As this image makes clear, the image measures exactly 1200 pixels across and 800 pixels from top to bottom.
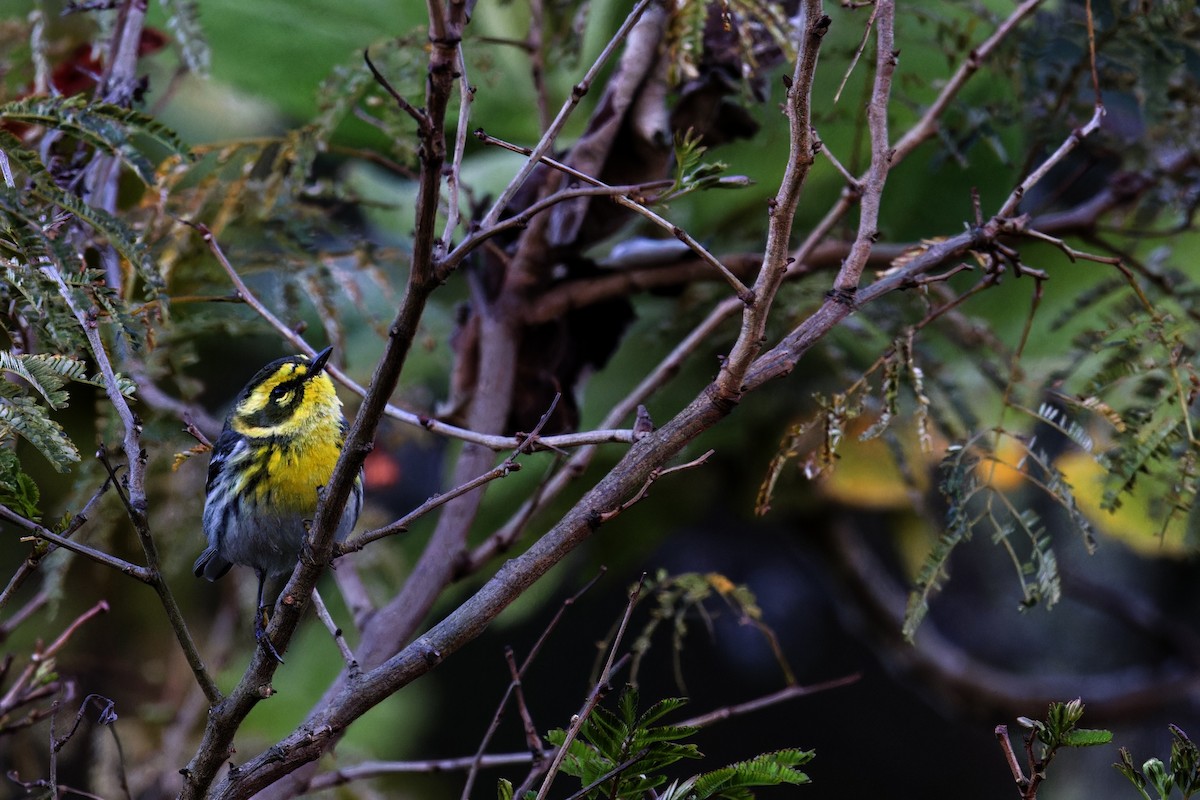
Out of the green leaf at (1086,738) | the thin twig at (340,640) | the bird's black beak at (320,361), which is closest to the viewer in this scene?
the green leaf at (1086,738)

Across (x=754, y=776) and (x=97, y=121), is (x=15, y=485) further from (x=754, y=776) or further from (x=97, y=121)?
(x=754, y=776)

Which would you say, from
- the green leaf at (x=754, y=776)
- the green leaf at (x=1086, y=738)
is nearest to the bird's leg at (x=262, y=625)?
the green leaf at (x=754, y=776)

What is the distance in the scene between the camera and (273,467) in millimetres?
814

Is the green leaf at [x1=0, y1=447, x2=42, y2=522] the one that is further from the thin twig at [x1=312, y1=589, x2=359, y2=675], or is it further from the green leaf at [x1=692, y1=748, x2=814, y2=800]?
the green leaf at [x1=692, y1=748, x2=814, y2=800]

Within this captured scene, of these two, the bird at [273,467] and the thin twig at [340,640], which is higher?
the bird at [273,467]

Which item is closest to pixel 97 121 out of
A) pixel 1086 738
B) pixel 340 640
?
pixel 340 640

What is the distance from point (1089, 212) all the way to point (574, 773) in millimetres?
773

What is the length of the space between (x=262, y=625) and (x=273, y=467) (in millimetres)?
115

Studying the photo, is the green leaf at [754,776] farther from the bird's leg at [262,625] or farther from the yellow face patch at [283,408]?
the yellow face patch at [283,408]

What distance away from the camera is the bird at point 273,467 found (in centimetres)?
80

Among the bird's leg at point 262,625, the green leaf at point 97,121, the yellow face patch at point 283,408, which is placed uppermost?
the green leaf at point 97,121

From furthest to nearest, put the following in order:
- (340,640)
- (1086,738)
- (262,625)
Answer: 1. (262,625)
2. (340,640)
3. (1086,738)

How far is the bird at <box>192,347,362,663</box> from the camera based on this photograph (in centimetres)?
80

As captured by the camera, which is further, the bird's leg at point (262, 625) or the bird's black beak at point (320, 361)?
the bird's black beak at point (320, 361)
